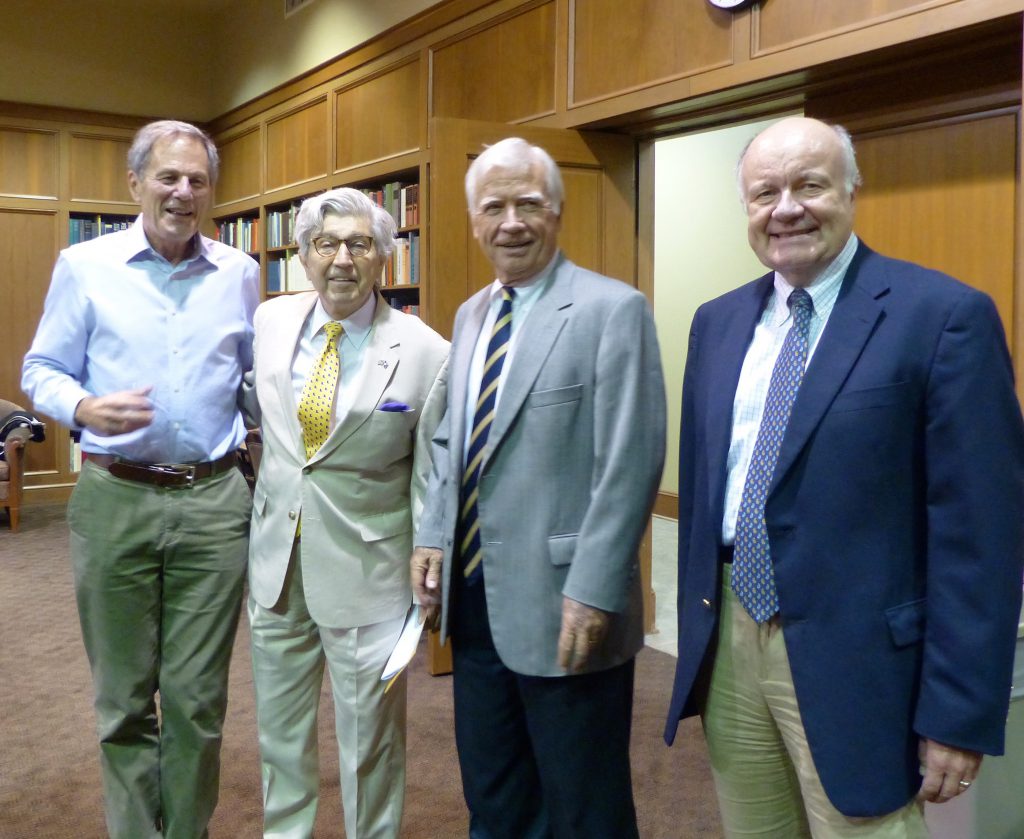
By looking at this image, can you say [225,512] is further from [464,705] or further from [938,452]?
[938,452]

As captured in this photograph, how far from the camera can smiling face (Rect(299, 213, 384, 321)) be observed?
212cm

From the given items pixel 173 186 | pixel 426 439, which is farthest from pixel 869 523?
pixel 173 186

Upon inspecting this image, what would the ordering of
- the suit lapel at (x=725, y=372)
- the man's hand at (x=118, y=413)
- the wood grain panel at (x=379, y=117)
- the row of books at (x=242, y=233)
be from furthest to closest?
the row of books at (x=242, y=233), the wood grain panel at (x=379, y=117), the man's hand at (x=118, y=413), the suit lapel at (x=725, y=372)

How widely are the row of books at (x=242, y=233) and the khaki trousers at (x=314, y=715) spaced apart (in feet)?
19.5

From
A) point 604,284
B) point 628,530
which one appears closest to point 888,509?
point 628,530

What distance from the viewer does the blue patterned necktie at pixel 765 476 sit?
147 centimetres

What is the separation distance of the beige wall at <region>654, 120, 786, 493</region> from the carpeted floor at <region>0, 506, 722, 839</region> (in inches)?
137

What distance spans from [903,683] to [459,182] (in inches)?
109

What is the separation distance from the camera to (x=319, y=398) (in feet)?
7.01

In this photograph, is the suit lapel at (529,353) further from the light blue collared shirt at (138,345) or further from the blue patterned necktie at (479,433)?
the light blue collared shirt at (138,345)

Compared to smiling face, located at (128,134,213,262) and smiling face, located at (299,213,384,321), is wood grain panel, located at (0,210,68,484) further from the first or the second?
smiling face, located at (299,213,384,321)

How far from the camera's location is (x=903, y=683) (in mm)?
1395

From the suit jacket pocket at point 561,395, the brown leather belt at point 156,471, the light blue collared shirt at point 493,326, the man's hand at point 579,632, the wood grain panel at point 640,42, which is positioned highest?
the wood grain panel at point 640,42

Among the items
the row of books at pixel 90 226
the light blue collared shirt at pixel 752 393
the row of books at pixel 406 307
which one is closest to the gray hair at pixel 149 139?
the light blue collared shirt at pixel 752 393
